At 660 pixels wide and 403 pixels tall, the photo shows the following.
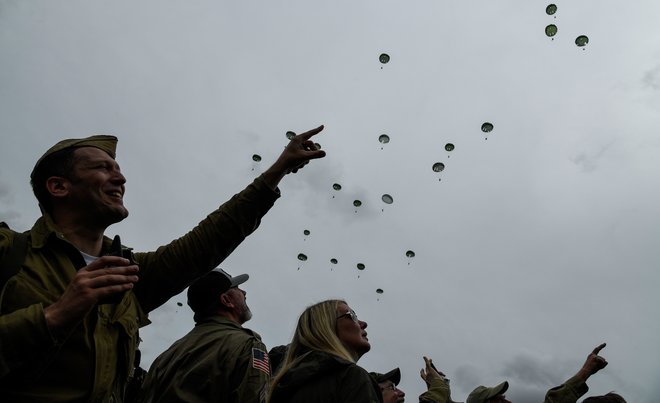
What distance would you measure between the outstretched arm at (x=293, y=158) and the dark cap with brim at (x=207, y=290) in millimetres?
2592

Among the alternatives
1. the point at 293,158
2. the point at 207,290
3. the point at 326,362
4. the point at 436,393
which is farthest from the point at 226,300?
the point at 436,393

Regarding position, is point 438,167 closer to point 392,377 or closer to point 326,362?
point 392,377

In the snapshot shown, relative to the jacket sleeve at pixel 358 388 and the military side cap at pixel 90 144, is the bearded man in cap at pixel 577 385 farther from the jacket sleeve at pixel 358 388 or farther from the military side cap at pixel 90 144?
the military side cap at pixel 90 144

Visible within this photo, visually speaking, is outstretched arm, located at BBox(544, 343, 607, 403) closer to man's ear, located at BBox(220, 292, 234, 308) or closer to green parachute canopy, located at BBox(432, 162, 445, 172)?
man's ear, located at BBox(220, 292, 234, 308)

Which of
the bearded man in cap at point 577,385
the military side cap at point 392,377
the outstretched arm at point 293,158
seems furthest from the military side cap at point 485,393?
the outstretched arm at point 293,158

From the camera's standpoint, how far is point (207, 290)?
22.7ft

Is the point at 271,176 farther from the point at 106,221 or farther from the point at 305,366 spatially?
the point at 305,366

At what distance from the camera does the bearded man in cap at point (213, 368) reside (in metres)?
5.38

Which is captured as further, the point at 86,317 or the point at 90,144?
the point at 90,144

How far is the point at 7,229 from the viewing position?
3.42m

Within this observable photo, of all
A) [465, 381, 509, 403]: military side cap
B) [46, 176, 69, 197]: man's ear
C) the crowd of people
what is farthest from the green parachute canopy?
[46, 176, 69, 197]: man's ear

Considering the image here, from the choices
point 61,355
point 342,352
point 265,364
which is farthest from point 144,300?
point 342,352

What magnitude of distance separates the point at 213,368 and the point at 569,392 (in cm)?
683

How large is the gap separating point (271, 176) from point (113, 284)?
6.52 feet
